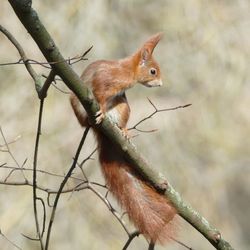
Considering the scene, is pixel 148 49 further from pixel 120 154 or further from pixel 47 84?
pixel 47 84

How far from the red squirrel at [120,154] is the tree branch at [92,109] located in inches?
1.5

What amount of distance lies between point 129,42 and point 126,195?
2.83m

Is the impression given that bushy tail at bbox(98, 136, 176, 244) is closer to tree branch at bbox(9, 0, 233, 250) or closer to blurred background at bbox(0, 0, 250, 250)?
tree branch at bbox(9, 0, 233, 250)

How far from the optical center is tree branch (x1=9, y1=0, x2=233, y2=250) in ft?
5.33

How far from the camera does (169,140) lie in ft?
16.3

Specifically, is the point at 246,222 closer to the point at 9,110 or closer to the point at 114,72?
the point at 9,110

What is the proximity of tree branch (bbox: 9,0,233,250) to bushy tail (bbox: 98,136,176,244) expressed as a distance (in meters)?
0.06

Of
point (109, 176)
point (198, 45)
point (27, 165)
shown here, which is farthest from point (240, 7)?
point (109, 176)

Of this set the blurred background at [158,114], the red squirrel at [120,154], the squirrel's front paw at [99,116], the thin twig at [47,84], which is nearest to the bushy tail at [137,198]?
the red squirrel at [120,154]

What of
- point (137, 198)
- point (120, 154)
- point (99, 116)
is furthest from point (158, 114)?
point (99, 116)

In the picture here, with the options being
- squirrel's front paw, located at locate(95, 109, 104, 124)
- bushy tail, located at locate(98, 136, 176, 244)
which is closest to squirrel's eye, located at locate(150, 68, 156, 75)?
bushy tail, located at locate(98, 136, 176, 244)

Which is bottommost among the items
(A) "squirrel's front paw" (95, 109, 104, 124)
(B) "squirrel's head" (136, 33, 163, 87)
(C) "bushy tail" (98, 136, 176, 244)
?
(A) "squirrel's front paw" (95, 109, 104, 124)

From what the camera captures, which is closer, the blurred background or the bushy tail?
the bushy tail

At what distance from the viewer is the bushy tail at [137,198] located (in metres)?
2.23
